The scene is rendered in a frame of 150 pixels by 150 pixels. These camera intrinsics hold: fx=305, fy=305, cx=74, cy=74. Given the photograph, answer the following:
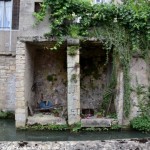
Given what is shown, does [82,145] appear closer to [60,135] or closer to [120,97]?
[60,135]

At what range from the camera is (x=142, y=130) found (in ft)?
31.7

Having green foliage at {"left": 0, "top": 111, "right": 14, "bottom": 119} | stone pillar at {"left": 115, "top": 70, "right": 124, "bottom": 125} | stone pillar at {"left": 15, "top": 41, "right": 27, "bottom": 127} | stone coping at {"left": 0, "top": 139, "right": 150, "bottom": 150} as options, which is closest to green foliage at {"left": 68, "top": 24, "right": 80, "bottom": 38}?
stone pillar at {"left": 15, "top": 41, "right": 27, "bottom": 127}

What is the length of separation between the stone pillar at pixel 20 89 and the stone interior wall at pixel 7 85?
120 inches

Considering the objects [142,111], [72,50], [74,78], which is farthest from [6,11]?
[142,111]

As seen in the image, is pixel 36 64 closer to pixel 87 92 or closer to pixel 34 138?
pixel 87 92

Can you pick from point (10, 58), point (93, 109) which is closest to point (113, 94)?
point (93, 109)

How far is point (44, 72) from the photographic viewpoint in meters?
12.7

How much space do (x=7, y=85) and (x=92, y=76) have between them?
143 inches

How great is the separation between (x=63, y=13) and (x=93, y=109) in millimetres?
4145

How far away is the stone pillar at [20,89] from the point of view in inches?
392

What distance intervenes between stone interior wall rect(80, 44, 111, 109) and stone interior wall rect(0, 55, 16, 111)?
9.79 ft

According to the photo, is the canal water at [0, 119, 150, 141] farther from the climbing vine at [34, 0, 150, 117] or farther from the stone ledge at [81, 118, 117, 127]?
the climbing vine at [34, 0, 150, 117]

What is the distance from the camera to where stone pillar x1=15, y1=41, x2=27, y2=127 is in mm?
9945

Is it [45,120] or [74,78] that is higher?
[74,78]
